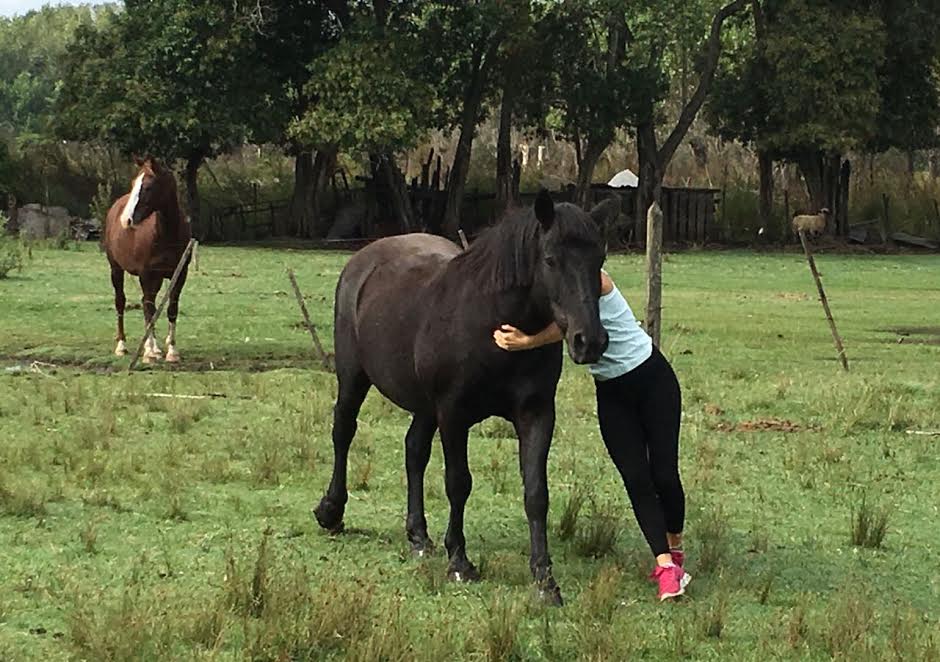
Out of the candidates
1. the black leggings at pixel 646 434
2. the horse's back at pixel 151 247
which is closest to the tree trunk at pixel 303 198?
the horse's back at pixel 151 247

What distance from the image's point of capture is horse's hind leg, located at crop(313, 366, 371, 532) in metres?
8.80

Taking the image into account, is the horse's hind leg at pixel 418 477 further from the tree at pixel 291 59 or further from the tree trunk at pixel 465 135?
the tree trunk at pixel 465 135

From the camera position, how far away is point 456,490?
7.83 metres

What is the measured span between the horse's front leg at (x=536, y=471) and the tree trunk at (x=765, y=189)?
40.8 meters

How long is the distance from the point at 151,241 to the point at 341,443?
9722 millimetres

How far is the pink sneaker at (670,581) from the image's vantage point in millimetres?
7336

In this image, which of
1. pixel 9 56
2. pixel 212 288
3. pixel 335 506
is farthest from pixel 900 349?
pixel 9 56

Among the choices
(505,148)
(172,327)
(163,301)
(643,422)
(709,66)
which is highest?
(709,66)

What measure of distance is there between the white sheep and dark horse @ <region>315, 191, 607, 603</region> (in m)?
37.9

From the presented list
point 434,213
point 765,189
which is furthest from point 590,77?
point 765,189

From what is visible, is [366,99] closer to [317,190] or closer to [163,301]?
[317,190]

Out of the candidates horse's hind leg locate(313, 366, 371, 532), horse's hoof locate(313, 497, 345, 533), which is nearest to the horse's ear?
horse's hind leg locate(313, 366, 371, 532)

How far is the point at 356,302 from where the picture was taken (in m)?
9.11

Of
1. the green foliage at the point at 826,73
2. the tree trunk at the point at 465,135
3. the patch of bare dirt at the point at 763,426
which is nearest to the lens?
the patch of bare dirt at the point at 763,426
